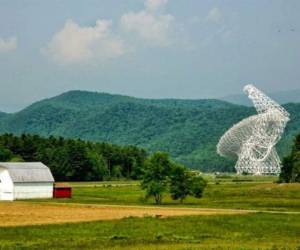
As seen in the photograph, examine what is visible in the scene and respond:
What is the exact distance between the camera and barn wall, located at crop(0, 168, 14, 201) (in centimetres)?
9162

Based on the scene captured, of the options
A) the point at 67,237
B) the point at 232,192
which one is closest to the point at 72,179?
the point at 232,192

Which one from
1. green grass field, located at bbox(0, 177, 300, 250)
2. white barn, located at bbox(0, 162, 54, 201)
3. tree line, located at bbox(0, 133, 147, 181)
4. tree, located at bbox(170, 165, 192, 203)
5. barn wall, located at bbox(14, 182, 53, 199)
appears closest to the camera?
green grass field, located at bbox(0, 177, 300, 250)

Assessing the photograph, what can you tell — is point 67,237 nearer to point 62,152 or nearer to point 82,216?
point 82,216

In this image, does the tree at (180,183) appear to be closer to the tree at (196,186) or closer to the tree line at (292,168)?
the tree at (196,186)

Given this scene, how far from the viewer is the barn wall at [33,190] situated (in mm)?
92325

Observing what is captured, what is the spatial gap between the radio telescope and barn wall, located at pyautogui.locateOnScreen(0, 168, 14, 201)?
6509cm

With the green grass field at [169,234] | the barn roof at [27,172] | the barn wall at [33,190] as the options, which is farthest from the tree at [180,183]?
the green grass field at [169,234]

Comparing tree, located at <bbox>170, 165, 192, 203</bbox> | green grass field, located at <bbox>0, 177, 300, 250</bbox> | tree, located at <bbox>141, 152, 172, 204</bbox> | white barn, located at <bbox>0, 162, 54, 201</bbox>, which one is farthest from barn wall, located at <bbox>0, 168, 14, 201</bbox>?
green grass field, located at <bbox>0, 177, 300, 250</bbox>

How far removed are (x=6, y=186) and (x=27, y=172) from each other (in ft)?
13.4

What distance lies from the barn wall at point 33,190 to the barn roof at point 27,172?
25.3 inches

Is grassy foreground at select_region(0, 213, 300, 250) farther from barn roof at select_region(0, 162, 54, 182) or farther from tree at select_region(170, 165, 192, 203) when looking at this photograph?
barn roof at select_region(0, 162, 54, 182)

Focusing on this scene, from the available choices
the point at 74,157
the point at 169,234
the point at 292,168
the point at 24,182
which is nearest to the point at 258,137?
the point at 292,168

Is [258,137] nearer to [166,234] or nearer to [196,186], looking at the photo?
[196,186]

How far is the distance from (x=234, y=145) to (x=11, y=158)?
47526 millimetres
